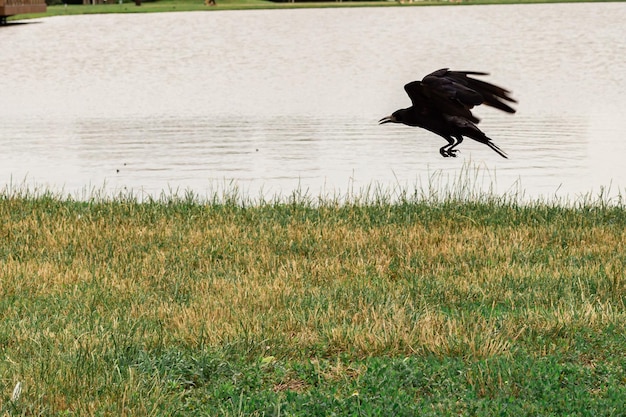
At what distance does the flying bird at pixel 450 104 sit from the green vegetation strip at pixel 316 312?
149 cm

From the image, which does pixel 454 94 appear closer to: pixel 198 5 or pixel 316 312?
pixel 316 312

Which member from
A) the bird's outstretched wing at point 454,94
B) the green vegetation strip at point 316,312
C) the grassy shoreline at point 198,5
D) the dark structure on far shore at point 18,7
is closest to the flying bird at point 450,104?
the bird's outstretched wing at point 454,94

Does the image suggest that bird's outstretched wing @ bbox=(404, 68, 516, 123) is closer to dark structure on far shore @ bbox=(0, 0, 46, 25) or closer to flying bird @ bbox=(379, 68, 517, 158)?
flying bird @ bbox=(379, 68, 517, 158)

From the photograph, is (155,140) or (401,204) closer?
(401,204)

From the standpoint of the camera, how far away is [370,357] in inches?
298

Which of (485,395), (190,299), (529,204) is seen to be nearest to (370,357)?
(485,395)

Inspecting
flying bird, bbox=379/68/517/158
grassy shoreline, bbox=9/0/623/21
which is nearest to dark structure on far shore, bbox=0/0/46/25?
grassy shoreline, bbox=9/0/623/21

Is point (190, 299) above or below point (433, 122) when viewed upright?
below

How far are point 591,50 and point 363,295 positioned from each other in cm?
4631

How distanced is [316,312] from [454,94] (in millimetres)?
2747

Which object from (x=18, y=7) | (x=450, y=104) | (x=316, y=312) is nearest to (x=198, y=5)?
(x=18, y=7)

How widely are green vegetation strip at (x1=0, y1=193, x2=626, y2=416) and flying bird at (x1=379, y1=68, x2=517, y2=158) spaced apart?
1.49m

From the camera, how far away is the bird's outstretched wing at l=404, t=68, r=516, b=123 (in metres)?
9.77

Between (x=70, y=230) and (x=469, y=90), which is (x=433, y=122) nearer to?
(x=469, y=90)
